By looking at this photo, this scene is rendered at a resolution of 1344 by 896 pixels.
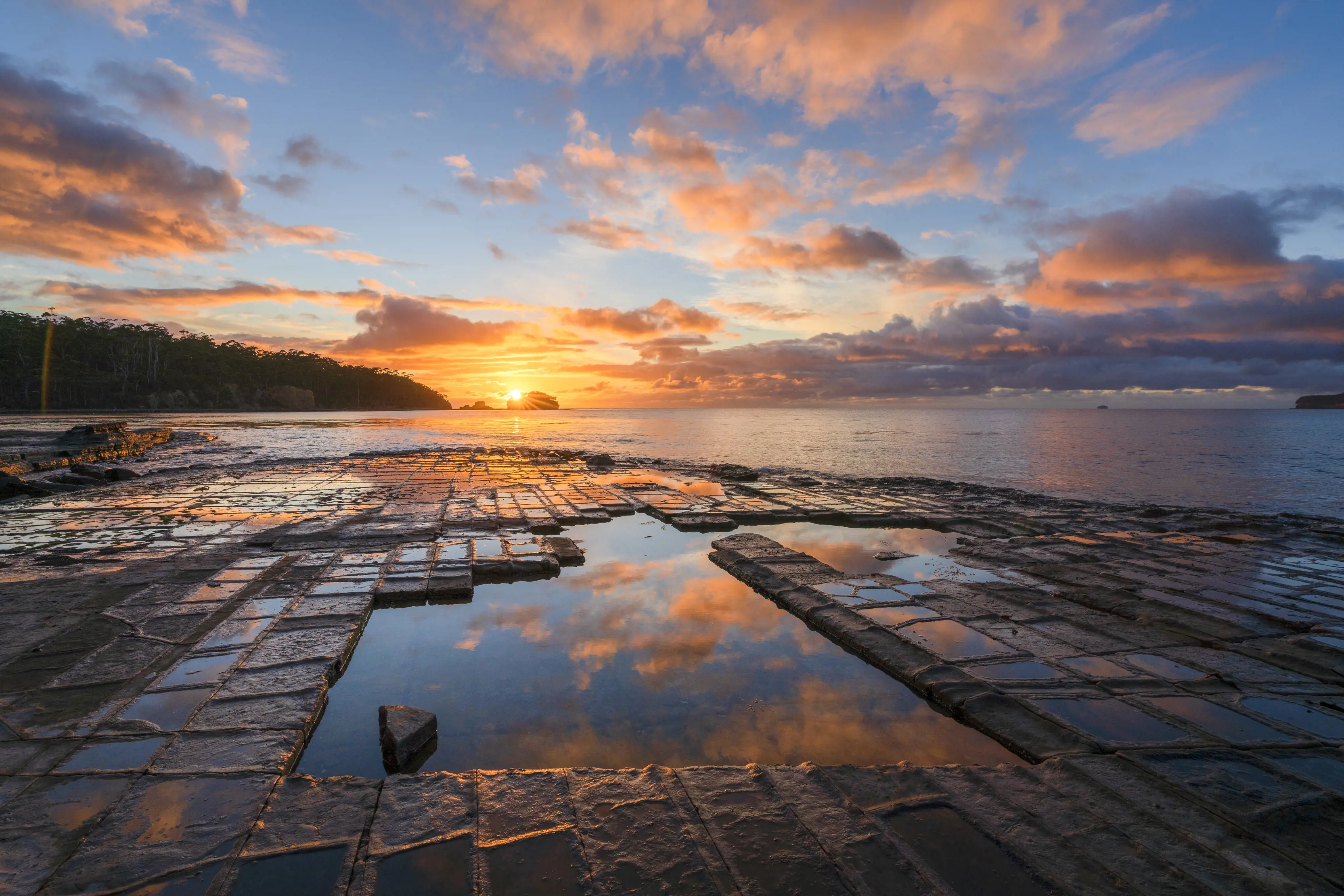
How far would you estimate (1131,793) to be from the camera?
11.1 ft

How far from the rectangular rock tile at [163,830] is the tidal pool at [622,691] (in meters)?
0.50

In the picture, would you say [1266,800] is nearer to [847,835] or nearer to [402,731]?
[847,835]

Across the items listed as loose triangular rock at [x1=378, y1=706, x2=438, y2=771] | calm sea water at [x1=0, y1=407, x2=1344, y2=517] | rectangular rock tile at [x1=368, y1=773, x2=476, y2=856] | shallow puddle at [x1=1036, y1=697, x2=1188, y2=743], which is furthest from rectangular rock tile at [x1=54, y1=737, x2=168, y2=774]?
calm sea water at [x1=0, y1=407, x2=1344, y2=517]

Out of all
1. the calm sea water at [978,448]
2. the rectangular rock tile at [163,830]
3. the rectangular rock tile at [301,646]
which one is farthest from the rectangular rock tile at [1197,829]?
the calm sea water at [978,448]

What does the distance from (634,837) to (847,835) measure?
1.13 metres

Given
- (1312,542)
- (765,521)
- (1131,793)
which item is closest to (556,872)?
(1131,793)

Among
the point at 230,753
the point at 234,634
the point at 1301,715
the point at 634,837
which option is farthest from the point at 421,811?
the point at 1301,715

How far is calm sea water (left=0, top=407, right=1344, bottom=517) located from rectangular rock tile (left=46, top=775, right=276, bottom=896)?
26.3 meters

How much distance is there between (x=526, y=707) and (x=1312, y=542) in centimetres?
1504

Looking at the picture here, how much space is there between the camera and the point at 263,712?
13.4 ft

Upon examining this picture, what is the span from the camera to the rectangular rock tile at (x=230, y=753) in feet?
11.3

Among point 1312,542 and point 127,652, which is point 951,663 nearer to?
point 127,652

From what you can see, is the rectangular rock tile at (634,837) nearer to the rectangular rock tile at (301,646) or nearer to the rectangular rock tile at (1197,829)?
the rectangular rock tile at (1197,829)

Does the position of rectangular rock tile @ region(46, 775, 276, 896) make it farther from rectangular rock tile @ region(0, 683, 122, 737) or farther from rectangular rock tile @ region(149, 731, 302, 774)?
rectangular rock tile @ region(0, 683, 122, 737)
